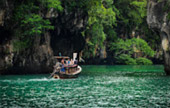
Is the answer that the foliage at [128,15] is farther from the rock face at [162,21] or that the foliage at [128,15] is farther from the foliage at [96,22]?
the rock face at [162,21]

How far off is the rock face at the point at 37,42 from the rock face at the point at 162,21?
12.6 meters

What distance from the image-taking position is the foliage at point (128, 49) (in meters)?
75.9

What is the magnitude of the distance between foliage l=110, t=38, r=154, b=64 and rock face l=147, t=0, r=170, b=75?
98.0 ft

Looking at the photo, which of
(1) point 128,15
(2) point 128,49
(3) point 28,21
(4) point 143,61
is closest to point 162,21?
(3) point 28,21

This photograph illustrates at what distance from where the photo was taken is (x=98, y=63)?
81000mm

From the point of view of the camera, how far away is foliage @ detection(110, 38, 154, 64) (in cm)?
7588

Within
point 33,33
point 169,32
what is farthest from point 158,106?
point 33,33

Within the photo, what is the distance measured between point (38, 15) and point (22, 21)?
290 centimetres

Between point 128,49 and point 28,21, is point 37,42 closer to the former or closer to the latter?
point 28,21

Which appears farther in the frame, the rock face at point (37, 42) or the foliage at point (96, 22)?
the foliage at point (96, 22)

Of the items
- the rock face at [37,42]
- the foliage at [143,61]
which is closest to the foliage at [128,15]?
the foliage at [143,61]

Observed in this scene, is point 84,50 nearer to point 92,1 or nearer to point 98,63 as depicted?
point 98,63

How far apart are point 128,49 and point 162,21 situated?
3286 cm

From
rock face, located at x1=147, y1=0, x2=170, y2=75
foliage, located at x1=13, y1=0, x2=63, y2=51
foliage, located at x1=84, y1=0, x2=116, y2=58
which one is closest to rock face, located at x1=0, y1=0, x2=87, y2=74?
foliage, located at x1=13, y1=0, x2=63, y2=51
